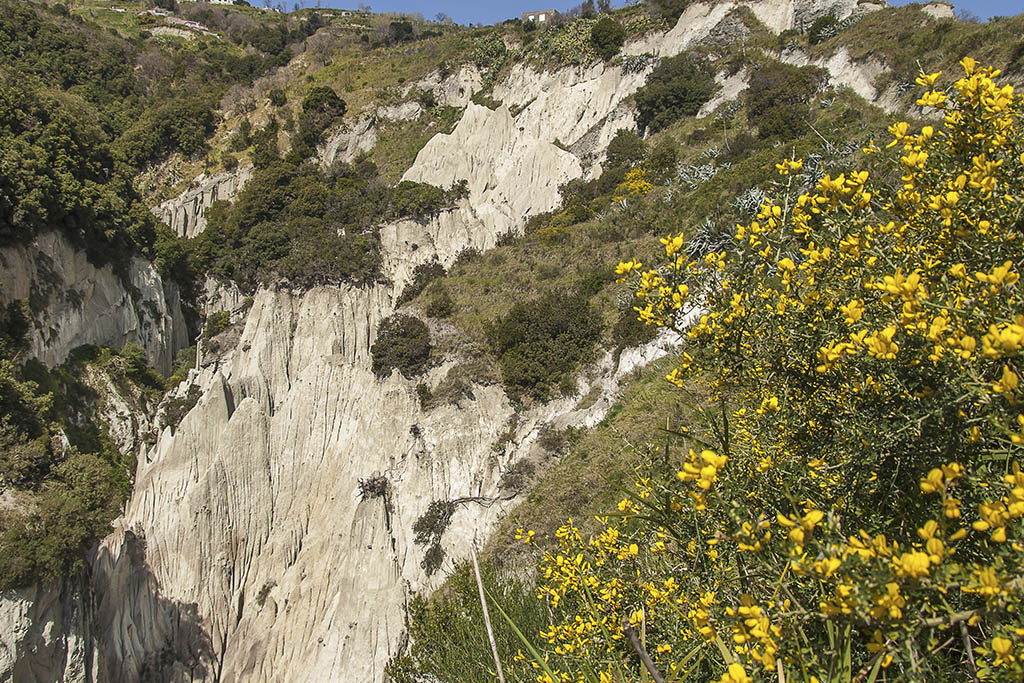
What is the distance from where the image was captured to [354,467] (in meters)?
19.7

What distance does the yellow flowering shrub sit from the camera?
195 centimetres

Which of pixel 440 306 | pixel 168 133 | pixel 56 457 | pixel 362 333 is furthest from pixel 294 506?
pixel 168 133

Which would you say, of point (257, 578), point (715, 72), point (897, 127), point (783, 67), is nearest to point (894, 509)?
point (897, 127)

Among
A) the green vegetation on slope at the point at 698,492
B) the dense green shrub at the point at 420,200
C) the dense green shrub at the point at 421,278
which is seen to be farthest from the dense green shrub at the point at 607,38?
the dense green shrub at the point at 421,278

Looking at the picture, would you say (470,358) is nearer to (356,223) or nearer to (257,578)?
(257,578)

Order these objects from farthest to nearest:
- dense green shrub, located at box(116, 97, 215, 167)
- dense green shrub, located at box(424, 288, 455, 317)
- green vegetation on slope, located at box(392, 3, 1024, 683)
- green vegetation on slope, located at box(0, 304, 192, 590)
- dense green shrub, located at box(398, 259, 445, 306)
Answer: dense green shrub, located at box(116, 97, 215, 167)
dense green shrub, located at box(398, 259, 445, 306)
dense green shrub, located at box(424, 288, 455, 317)
green vegetation on slope, located at box(0, 304, 192, 590)
green vegetation on slope, located at box(392, 3, 1024, 683)

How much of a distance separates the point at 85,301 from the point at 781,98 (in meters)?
32.3

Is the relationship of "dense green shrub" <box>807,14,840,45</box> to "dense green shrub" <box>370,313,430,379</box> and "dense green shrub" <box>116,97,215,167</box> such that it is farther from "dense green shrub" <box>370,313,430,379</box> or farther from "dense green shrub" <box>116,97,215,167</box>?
"dense green shrub" <box>116,97,215,167</box>

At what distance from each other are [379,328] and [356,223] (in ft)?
29.5


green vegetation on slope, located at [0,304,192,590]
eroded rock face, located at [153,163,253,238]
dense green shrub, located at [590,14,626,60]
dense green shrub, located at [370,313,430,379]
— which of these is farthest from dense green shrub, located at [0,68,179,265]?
dense green shrub, located at [590,14,626,60]

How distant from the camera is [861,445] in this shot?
2861mm

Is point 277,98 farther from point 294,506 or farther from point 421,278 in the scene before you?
point 294,506

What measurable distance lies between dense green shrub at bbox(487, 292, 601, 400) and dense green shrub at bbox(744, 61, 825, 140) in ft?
41.9

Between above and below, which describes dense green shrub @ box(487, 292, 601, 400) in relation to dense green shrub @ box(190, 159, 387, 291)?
below
